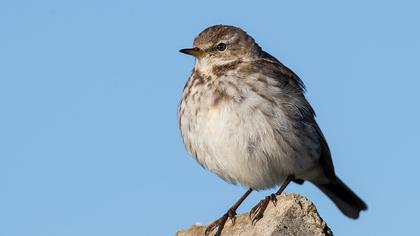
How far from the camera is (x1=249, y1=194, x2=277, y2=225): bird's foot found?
738 centimetres

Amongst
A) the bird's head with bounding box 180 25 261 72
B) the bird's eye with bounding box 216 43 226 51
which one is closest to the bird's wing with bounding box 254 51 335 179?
the bird's head with bounding box 180 25 261 72

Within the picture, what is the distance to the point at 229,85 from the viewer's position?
456 inches

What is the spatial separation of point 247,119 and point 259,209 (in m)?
3.33

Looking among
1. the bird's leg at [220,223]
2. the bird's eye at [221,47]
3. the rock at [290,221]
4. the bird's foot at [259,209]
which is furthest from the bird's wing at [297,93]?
the rock at [290,221]

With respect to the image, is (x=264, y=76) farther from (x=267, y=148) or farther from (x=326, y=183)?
(x=326, y=183)

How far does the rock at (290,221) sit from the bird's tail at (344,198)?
627 centimetres

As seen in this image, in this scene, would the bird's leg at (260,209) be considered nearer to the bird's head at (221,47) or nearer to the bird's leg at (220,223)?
the bird's leg at (220,223)

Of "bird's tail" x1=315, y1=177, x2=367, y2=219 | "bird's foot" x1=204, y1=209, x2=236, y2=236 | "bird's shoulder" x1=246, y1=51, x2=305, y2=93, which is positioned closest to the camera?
"bird's foot" x1=204, y1=209, x2=236, y2=236

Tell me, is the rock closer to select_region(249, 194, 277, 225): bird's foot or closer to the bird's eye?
select_region(249, 194, 277, 225): bird's foot

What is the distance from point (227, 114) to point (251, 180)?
48.3 inches

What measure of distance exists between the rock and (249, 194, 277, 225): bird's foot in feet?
0.21

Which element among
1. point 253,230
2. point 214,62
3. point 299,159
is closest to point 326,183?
point 299,159

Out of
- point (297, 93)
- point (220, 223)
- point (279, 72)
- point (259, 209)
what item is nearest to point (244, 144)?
point (297, 93)

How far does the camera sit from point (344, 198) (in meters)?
13.6
